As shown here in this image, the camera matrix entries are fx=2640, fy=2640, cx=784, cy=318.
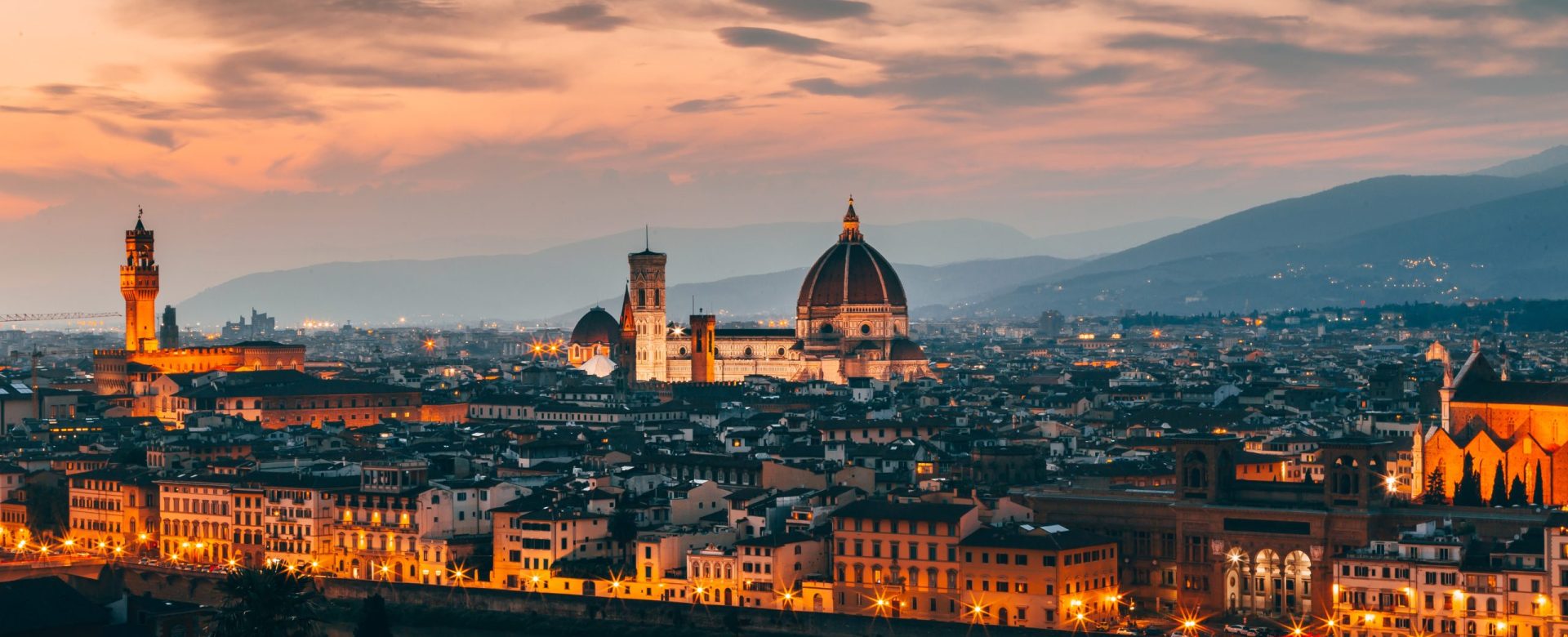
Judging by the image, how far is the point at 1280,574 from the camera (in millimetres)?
58281

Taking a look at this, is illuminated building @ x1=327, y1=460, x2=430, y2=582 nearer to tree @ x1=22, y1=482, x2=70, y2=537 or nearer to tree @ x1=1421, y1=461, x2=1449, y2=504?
tree @ x1=22, y1=482, x2=70, y2=537

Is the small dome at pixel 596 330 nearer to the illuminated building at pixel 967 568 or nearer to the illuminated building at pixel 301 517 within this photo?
the illuminated building at pixel 301 517

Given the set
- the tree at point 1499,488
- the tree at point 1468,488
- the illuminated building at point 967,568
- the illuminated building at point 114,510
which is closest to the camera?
the illuminated building at point 967,568

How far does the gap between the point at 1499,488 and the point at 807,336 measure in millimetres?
97013

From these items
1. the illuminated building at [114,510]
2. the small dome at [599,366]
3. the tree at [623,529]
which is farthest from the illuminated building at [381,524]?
the small dome at [599,366]

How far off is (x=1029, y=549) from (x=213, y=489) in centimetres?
2714

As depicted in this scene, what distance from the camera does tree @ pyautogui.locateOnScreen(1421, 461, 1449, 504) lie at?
62688 millimetres

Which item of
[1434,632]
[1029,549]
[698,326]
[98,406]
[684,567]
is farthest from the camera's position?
[698,326]

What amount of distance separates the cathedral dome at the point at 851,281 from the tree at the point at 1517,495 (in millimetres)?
96162

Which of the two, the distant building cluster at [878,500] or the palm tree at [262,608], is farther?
the distant building cluster at [878,500]

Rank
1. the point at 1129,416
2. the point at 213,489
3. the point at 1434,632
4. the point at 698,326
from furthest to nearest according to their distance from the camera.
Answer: the point at 698,326, the point at 1129,416, the point at 213,489, the point at 1434,632

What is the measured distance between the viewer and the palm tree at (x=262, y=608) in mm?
51031

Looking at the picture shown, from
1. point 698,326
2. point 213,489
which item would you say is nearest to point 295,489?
point 213,489

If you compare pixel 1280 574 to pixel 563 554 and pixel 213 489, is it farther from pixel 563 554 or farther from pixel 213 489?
pixel 213 489
